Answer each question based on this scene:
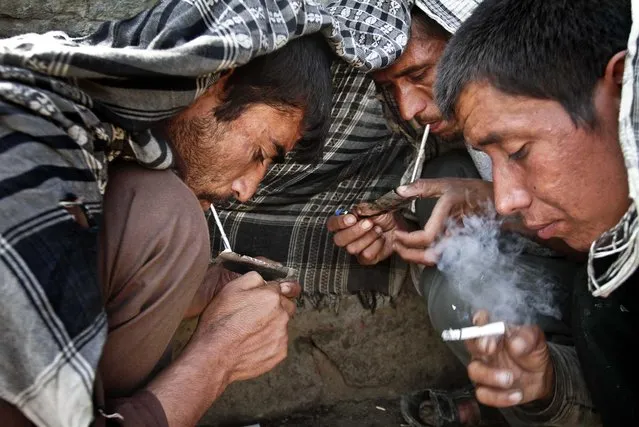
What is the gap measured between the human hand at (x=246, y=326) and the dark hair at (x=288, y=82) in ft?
1.91

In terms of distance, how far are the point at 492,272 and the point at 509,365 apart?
0.65m

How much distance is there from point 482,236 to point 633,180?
54.7 inches

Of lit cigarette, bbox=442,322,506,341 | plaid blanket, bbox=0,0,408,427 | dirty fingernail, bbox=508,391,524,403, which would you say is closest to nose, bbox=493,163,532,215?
lit cigarette, bbox=442,322,506,341

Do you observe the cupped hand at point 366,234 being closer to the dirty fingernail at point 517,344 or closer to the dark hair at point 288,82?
the dark hair at point 288,82

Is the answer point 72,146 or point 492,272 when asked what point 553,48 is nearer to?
point 492,272

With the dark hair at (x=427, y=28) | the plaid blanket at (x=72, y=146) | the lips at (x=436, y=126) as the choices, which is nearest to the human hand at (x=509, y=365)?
the lips at (x=436, y=126)

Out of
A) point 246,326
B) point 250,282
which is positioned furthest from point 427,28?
point 246,326

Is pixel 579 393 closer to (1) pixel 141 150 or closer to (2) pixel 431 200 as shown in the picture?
(2) pixel 431 200

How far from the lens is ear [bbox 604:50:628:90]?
1.96 m

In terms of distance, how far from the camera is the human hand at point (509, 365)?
232 centimetres

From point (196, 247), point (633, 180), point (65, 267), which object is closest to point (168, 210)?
point (196, 247)

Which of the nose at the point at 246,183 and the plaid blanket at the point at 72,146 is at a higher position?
the plaid blanket at the point at 72,146

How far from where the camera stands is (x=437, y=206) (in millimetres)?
3021

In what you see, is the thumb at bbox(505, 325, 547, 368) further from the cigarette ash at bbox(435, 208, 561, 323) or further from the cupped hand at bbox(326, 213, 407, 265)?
the cupped hand at bbox(326, 213, 407, 265)
